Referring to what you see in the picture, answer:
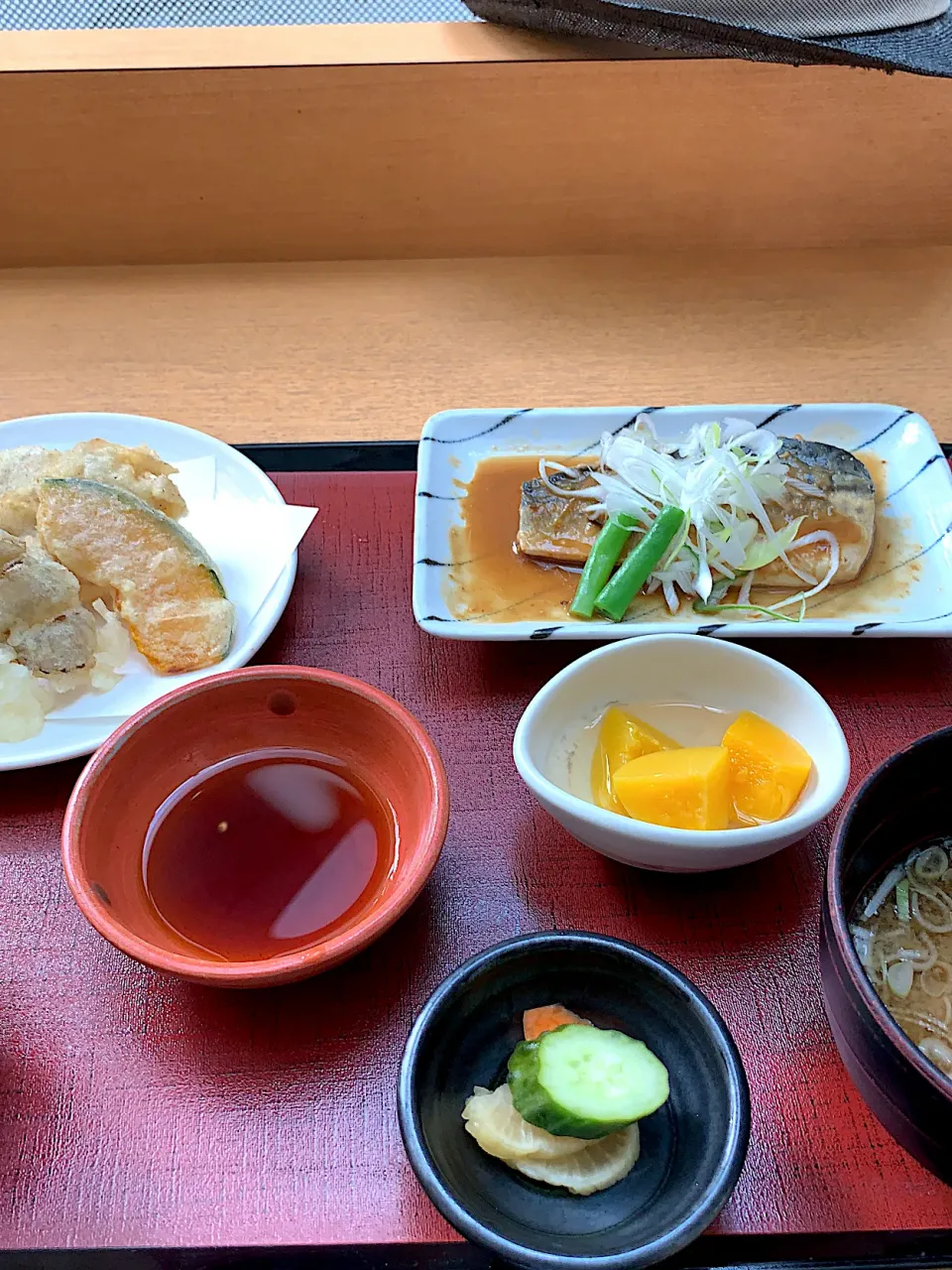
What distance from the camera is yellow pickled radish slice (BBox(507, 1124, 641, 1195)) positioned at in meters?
0.83

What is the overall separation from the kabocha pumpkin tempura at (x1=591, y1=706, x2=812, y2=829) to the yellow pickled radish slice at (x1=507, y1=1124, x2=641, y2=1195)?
0.33m

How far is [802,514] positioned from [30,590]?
1148mm

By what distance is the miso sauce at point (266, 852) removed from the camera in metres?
1.02

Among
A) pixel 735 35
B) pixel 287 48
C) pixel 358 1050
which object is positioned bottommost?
pixel 358 1050

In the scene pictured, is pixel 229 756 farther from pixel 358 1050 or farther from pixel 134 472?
pixel 134 472

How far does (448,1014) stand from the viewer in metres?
0.89

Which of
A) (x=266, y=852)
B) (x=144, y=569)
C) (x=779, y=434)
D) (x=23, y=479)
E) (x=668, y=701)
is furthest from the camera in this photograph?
(x=779, y=434)

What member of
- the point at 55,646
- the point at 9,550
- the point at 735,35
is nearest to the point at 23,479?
the point at 9,550

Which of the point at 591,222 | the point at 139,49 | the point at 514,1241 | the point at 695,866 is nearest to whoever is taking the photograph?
the point at 514,1241

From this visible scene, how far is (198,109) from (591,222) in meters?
0.88

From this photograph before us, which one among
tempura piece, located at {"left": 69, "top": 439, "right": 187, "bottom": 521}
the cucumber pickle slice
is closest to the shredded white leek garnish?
tempura piece, located at {"left": 69, "top": 439, "right": 187, "bottom": 521}

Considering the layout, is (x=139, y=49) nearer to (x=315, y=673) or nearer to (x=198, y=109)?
(x=198, y=109)

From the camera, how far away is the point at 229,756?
3.82ft

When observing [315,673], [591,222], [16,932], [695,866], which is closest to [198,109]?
[591,222]
